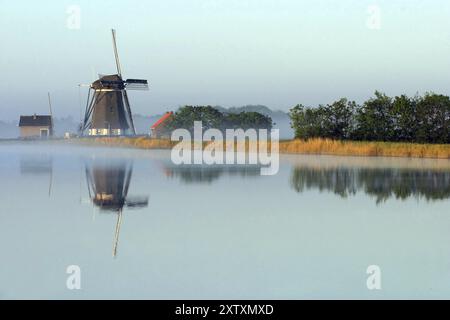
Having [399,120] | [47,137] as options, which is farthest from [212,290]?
[47,137]

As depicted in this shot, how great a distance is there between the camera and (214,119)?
47188mm

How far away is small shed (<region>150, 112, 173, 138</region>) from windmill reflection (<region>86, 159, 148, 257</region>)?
87.3 feet

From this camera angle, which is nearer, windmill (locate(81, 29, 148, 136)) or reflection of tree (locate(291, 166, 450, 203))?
reflection of tree (locate(291, 166, 450, 203))

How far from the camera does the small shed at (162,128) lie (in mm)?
50156

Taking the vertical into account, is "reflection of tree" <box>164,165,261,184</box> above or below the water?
below

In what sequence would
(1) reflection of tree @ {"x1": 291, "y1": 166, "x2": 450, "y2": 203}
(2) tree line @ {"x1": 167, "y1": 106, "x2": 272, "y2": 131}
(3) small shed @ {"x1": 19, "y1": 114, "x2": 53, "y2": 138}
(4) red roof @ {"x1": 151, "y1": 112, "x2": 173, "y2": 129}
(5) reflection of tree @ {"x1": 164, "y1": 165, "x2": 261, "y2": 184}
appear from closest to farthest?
(1) reflection of tree @ {"x1": 291, "y1": 166, "x2": 450, "y2": 203} < (5) reflection of tree @ {"x1": 164, "y1": 165, "x2": 261, "y2": 184} < (2) tree line @ {"x1": 167, "y1": 106, "x2": 272, "y2": 131} < (4) red roof @ {"x1": 151, "y1": 112, "x2": 173, "y2": 129} < (3) small shed @ {"x1": 19, "y1": 114, "x2": 53, "y2": 138}

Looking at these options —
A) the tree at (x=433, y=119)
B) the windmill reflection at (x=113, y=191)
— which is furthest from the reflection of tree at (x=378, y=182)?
the tree at (x=433, y=119)

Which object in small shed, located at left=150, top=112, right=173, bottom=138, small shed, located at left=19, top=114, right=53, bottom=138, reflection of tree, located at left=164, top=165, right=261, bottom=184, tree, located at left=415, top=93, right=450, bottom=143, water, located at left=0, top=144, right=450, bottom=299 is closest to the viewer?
water, located at left=0, top=144, right=450, bottom=299

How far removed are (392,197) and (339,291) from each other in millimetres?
8474

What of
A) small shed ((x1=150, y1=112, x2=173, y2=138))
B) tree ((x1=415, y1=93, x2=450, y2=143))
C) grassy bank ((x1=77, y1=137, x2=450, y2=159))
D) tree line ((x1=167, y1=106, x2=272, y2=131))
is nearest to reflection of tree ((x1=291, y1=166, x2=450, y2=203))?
grassy bank ((x1=77, y1=137, x2=450, y2=159))

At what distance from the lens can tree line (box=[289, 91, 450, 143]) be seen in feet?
104

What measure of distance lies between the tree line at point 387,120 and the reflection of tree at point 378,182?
959 centimetres

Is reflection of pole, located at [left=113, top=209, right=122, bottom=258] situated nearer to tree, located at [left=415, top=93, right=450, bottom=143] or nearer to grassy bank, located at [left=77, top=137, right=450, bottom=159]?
grassy bank, located at [left=77, top=137, right=450, bottom=159]
